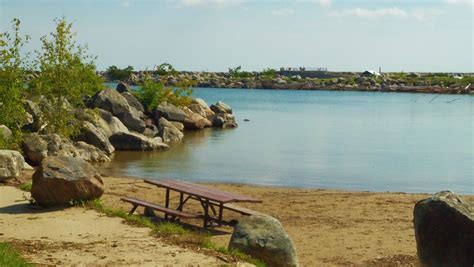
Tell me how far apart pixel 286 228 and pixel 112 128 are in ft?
48.9

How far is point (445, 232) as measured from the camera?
9.21 metres

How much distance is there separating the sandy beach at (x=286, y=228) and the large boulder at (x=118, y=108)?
485 inches

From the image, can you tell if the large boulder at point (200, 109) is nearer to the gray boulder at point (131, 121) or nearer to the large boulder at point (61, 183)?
the gray boulder at point (131, 121)

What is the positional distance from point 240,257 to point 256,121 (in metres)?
Answer: 36.6

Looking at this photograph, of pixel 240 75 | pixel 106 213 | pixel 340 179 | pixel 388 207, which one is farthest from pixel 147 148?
pixel 240 75

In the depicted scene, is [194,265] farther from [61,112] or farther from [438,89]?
[438,89]

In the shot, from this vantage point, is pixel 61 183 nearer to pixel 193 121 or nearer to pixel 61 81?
pixel 61 81

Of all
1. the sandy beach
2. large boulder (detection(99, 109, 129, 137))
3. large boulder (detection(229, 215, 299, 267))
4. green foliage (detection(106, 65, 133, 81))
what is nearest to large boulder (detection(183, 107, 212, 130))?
large boulder (detection(99, 109, 129, 137))

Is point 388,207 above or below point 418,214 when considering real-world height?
below

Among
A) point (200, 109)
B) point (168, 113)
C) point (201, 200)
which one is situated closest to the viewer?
point (201, 200)

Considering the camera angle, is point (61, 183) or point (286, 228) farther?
point (286, 228)

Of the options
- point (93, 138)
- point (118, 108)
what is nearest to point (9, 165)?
point (93, 138)

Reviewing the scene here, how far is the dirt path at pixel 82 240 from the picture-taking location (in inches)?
364

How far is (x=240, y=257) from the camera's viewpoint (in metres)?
9.54
